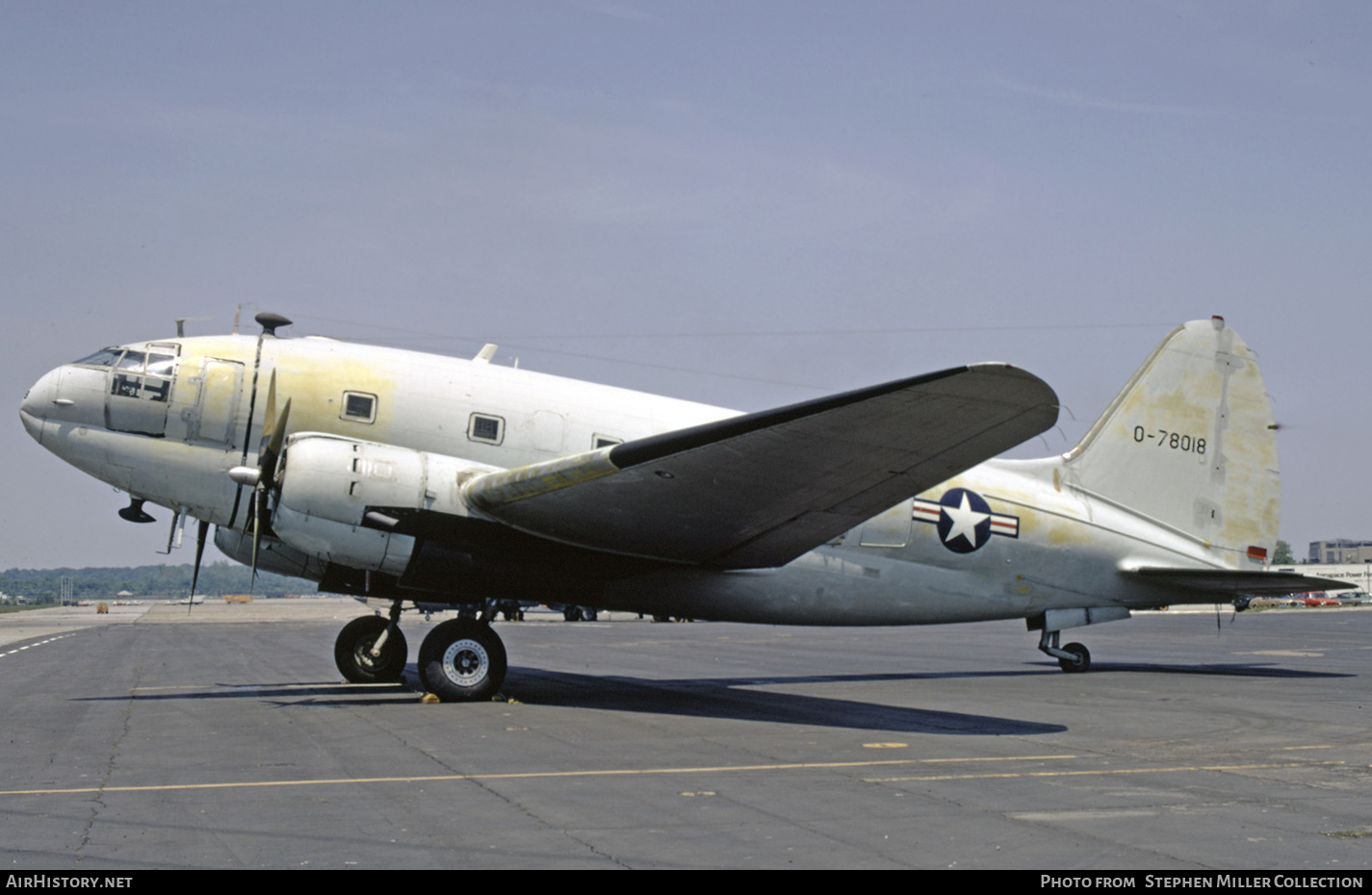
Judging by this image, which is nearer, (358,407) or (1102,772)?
(1102,772)

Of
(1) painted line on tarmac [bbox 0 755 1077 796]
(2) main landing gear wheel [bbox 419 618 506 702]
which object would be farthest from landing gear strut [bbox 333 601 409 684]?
(1) painted line on tarmac [bbox 0 755 1077 796]

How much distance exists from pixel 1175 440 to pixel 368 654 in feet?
53.2

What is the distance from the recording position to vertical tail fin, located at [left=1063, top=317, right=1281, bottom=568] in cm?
2158

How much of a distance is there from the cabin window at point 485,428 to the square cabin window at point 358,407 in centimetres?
139

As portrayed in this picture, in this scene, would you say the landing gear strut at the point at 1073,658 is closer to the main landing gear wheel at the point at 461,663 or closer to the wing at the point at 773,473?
the wing at the point at 773,473

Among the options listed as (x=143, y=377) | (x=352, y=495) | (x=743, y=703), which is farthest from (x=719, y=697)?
(x=143, y=377)

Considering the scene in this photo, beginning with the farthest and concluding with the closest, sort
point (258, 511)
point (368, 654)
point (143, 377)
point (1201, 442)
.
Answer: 1. point (1201, 442)
2. point (368, 654)
3. point (143, 377)
4. point (258, 511)

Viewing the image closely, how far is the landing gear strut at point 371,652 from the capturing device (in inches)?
723

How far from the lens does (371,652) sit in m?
18.4

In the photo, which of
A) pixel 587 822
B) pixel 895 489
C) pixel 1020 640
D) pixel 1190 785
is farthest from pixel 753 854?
pixel 1020 640

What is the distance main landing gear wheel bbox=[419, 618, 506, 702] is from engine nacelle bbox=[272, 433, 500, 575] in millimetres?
1239

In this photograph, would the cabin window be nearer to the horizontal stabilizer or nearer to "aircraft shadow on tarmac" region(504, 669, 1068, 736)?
"aircraft shadow on tarmac" region(504, 669, 1068, 736)

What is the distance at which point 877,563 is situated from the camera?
17469 mm

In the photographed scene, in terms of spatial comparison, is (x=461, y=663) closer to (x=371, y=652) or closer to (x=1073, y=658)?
(x=371, y=652)
